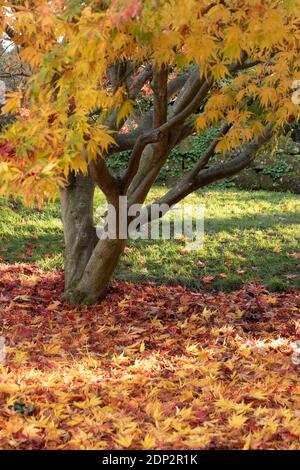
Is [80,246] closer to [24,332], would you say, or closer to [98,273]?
[98,273]

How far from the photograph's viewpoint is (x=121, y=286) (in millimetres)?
6289

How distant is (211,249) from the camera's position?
7691 mm

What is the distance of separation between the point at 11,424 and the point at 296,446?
1470 mm

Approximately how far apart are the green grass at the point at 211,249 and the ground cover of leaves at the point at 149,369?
18.5 inches

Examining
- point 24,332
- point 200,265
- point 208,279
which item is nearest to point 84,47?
point 24,332

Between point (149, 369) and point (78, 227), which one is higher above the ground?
point (78, 227)

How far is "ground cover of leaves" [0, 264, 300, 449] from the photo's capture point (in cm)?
305

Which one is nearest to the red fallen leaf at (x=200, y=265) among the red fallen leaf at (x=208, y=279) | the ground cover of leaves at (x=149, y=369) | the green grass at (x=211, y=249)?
the green grass at (x=211, y=249)

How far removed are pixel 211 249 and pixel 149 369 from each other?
3776mm

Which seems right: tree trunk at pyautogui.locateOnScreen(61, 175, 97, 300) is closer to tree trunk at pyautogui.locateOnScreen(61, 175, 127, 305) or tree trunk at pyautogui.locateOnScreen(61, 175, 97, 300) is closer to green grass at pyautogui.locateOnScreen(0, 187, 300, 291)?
tree trunk at pyautogui.locateOnScreen(61, 175, 127, 305)

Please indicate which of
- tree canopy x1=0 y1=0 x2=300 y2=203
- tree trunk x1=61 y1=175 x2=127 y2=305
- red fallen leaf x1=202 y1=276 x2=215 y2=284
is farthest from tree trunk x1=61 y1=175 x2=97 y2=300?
tree canopy x1=0 y1=0 x2=300 y2=203

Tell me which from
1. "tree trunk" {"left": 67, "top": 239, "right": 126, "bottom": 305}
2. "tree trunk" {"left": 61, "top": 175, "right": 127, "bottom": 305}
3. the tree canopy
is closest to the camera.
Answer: the tree canopy

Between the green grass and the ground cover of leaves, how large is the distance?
47cm

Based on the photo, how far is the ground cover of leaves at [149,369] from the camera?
3.05m
